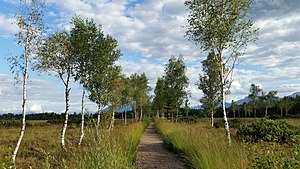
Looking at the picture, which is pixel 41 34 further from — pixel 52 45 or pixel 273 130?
pixel 273 130

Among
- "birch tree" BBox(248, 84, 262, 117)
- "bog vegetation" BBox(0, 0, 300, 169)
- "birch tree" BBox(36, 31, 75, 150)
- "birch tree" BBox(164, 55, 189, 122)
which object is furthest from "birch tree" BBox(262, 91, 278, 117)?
"birch tree" BBox(36, 31, 75, 150)

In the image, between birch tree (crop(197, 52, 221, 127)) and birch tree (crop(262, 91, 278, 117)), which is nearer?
birch tree (crop(197, 52, 221, 127))

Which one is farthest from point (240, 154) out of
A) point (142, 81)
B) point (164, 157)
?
point (142, 81)

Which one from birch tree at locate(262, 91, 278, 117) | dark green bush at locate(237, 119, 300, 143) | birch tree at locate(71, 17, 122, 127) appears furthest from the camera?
birch tree at locate(262, 91, 278, 117)

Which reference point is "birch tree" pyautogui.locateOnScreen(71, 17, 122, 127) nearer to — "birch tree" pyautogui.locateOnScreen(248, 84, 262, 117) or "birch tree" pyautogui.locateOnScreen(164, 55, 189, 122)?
"birch tree" pyautogui.locateOnScreen(164, 55, 189, 122)

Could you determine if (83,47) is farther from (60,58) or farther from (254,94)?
(254,94)

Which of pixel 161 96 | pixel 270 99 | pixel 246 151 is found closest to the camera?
pixel 246 151

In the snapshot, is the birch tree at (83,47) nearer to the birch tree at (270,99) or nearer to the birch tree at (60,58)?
the birch tree at (60,58)

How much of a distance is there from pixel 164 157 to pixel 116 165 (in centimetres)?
638

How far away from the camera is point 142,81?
50781 mm

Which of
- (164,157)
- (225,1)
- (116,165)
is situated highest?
(225,1)

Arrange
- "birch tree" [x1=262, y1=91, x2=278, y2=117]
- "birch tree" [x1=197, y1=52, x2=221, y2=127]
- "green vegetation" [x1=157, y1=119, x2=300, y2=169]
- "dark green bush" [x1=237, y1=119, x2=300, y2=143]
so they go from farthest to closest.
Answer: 1. "birch tree" [x1=262, y1=91, x2=278, y2=117]
2. "birch tree" [x1=197, y1=52, x2=221, y2=127]
3. "dark green bush" [x1=237, y1=119, x2=300, y2=143]
4. "green vegetation" [x1=157, y1=119, x2=300, y2=169]

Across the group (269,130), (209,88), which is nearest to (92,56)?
(269,130)

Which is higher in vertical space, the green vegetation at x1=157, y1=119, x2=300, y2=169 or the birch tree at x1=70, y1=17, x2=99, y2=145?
the birch tree at x1=70, y1=17, x2=99, y2=145
